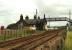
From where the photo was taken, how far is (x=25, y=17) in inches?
3319

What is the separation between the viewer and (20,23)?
77.9 metres

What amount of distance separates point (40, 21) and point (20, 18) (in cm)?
884

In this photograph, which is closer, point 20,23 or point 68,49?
point 68,49

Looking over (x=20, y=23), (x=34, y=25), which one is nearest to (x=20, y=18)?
(x=20, y=23)

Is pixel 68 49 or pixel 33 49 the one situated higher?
pixel 33 49

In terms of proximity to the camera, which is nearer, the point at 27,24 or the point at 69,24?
the point at 27,24

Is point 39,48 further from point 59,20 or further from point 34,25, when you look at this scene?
point 59,20

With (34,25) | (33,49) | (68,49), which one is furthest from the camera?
(34,25)

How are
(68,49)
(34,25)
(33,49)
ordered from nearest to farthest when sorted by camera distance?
(33,49), (68,49), (34,25)

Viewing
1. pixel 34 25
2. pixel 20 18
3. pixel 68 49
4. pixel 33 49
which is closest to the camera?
pixel 33 49

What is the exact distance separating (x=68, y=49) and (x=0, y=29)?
47.3 feet

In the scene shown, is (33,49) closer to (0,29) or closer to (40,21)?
(0,29)

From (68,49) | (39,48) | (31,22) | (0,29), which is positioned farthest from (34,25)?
(39,48)

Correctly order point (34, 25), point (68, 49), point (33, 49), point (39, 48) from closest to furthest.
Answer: point (33, 49) → point (39, 48) → point (68, 49) → point (34, 25)
